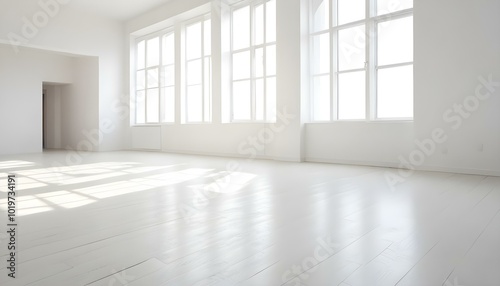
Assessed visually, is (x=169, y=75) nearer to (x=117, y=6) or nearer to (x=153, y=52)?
(x=153, y=52)

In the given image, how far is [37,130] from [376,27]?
33.6 feet

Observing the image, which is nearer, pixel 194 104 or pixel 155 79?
pixel 194 104

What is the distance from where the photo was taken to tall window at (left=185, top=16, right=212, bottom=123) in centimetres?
916

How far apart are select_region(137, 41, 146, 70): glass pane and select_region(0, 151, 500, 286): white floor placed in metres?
7.83

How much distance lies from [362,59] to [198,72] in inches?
189

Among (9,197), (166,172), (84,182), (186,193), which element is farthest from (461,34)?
(9,197)

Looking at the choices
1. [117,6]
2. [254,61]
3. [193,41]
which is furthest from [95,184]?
[117,6]

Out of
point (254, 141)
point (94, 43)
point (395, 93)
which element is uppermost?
point (94, 43)

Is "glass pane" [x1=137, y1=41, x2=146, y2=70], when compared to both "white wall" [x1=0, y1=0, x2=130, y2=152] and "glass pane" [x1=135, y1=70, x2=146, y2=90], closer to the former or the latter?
"glass pane" [x1=135, y1=70, x2=146, y2=90]

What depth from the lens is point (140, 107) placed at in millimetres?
11242

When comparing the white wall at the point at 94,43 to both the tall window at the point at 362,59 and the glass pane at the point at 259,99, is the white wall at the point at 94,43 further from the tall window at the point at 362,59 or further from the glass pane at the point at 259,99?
the tall window at the point at 362,59

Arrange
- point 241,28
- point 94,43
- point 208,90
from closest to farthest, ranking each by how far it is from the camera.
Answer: point 241,28 < point 208,90 < point 94,43

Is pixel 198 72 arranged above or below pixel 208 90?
above

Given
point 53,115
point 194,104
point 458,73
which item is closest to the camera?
point 458,73
